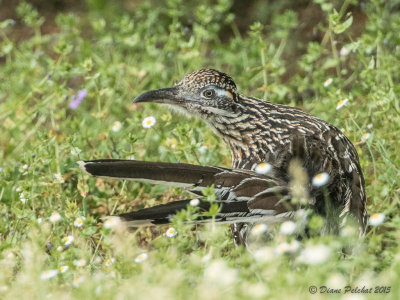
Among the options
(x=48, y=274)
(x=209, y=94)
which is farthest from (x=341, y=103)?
(x=48, y=274)

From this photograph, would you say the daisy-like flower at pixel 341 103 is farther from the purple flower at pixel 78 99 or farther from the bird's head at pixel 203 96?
the purple flower at pixel 78 99

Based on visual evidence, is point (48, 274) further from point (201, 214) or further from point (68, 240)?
point (201, 214)

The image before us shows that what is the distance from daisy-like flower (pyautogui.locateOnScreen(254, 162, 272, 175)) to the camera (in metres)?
4.65

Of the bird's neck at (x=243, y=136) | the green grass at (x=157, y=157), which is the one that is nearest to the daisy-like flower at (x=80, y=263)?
the green grass at (x=157, y=157)

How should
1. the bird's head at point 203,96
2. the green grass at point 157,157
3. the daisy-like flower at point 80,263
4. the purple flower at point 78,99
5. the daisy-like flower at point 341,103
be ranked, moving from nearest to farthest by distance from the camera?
the green grass at point 157,157
the daisy-like flower at point 80,263
the bird's head at point 203,96
the daisy-like flower at point 341,103
the purple flower at point 78,99

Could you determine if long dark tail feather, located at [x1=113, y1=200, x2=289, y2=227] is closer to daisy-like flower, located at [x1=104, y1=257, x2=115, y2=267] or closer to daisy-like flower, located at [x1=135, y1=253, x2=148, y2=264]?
daisy-like flower, located at [x1=135, y1=253, x2=148, y2=264]

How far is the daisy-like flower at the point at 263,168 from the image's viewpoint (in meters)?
4.65

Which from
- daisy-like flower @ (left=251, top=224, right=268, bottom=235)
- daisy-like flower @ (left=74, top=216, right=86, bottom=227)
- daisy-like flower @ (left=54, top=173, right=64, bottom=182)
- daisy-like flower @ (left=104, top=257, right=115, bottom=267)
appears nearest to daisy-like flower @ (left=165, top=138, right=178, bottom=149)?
daisy-like flower @ (left=54, top=173, right=64, bottom=182)

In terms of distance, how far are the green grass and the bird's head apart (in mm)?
251

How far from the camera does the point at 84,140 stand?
670 cm

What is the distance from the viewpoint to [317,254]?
337cm

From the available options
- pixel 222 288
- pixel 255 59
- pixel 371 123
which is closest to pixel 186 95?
pixel 371 123

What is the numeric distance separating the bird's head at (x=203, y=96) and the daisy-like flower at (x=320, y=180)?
1059 mm

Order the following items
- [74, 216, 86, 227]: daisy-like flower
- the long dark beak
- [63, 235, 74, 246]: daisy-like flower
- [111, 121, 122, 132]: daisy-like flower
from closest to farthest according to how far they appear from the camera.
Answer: [63, 235, 74, 246]: daisy-like flower < [74, 216, 86, 227]: daisy-like flower < the long dark beak < [111, 121, 122, 132]: daisy-like flower
